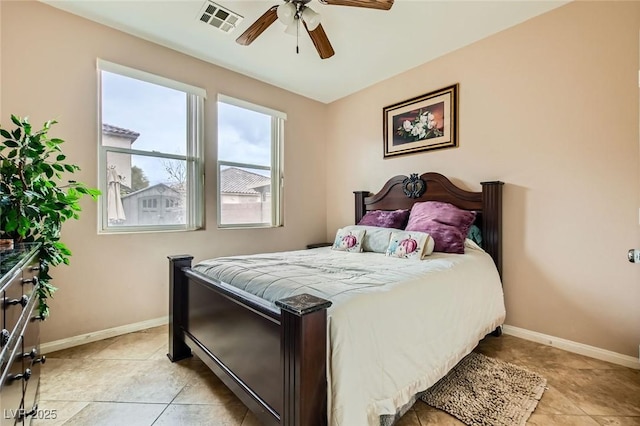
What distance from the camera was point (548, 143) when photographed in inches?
95.3

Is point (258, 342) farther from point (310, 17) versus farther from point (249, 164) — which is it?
point (249, 164)

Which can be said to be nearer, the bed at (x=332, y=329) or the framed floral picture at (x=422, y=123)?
the bed at (x=332, y=329)

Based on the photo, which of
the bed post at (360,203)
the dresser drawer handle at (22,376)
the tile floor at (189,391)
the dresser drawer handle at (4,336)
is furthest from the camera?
the bed post at (360,203)

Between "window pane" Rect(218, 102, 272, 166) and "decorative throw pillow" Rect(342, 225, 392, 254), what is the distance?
1.72m

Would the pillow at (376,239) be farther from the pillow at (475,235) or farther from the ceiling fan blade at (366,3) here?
the ceiling fan blade at (366,3)

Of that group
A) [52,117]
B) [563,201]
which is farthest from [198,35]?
[563,201]

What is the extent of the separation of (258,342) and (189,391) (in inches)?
32.0

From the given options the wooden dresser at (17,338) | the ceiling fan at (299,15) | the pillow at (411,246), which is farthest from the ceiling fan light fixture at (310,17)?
the wooden dresser at (17,338)

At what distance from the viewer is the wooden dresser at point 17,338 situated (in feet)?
2.86

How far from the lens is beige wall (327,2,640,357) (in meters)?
2.09

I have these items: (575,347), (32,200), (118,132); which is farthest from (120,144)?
(575,347)

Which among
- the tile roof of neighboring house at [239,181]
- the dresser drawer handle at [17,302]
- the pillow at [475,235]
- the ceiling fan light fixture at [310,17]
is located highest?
the ceiling fan light fixture at [310,17]

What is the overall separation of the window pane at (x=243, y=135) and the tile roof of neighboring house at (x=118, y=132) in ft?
2.74

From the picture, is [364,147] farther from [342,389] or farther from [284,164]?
[342,389]
